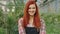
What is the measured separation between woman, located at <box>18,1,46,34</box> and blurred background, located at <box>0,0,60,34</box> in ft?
3.07

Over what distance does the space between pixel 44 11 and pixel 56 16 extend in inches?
8.6

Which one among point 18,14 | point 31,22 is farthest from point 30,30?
point 18,14

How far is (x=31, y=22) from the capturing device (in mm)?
2361

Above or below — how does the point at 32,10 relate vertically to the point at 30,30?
above

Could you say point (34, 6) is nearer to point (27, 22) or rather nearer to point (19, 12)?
point (27, 22)

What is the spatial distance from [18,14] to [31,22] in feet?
3.21

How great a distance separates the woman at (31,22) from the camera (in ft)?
7.68

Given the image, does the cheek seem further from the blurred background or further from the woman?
the blurred background

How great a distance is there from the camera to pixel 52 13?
335 centimetres

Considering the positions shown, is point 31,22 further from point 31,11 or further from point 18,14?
point 18,14

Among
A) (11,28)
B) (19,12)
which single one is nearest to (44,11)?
(19,12)

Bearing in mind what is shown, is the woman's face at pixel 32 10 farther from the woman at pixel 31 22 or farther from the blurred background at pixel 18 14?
the blurred background at pixel 18 14

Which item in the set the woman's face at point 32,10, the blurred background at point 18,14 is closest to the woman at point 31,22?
the woman's face at point 32,10

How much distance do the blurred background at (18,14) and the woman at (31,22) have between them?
937 mm
